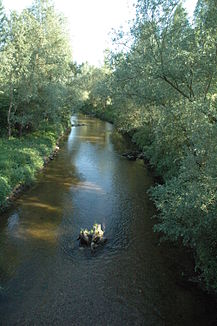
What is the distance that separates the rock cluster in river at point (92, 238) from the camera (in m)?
14.6

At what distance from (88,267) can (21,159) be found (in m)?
13.3

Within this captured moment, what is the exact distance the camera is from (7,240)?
14.6 m

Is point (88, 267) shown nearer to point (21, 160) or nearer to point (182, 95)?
point (182, 95)

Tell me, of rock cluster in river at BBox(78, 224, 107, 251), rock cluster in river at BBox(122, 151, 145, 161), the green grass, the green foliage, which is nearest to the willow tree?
the green grass

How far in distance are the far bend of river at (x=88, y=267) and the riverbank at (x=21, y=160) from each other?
872 mm

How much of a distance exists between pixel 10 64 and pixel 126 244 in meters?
19.6

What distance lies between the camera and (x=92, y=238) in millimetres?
14703

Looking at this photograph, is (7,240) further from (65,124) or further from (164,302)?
(65,124)

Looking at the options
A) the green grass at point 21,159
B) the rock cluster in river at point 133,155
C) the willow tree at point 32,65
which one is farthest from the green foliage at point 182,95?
the rock cluster in river at point 133,155

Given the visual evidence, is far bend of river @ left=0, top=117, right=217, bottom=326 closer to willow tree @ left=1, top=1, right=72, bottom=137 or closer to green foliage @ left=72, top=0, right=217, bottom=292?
green foliage @ left=72, top=0, right=217, bottom=292

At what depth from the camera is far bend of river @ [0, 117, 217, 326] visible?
10.3 metres

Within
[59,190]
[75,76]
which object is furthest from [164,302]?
[75,76]

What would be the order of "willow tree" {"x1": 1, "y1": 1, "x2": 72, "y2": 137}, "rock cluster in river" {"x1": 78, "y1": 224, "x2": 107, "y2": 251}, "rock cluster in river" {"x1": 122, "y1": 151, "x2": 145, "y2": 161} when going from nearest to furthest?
"rock cluster in river" {"x1": 78, "y1": 224, "x2": 107, "y2": 251}, "willow tree" {"x1": 1, "y1": 1, "x2": 72, "y2": 137}, "rock cluster in river" {"x1": 122, "y1": 151, "x2": 145, "y2": 161}

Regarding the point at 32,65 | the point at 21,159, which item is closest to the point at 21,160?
the point at 21,159
